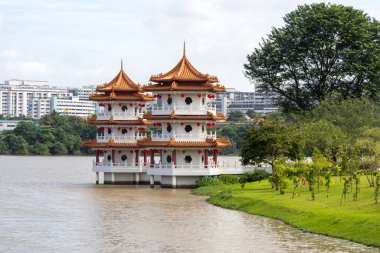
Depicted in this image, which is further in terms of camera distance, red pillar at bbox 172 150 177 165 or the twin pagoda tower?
red pillar at bbox 172 150 177 165

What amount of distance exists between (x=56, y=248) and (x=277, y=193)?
2213cm

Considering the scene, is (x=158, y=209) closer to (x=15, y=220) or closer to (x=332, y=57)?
(x=15, y=220)

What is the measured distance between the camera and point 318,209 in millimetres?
47719

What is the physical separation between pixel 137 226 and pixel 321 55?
4386cm

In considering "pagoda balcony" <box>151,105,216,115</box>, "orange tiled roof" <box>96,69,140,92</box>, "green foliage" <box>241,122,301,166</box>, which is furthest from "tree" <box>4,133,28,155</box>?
"green foliage" <box>241,122,301,166</box>

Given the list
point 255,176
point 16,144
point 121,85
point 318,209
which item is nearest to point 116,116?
point 121,85

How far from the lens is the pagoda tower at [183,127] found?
75.3 meters

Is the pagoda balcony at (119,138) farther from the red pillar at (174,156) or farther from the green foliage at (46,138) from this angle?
the green foliage at (46,138)

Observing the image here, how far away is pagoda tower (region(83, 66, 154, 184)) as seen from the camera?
81.7 m

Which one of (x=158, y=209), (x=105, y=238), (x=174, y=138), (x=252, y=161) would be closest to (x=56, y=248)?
(x=105, y=238)

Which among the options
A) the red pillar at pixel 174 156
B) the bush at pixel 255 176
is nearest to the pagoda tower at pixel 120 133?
the red pillar at pixel 174 156

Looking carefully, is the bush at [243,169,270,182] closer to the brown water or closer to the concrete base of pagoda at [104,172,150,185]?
the brown water

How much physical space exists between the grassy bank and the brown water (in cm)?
75

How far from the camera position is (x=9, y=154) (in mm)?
168750
